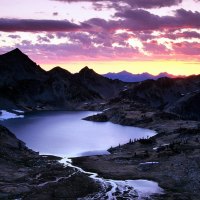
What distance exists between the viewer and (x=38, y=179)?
87938 millimetres

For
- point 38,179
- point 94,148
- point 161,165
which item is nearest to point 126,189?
point 38,179

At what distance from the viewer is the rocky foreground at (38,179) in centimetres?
7681

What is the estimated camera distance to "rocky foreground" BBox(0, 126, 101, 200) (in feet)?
252

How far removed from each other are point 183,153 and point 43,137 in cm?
8695

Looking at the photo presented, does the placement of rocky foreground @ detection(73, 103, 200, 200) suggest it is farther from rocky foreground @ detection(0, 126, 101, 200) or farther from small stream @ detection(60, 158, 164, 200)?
rocky foreground @ detection(0, 126, 101, 200)

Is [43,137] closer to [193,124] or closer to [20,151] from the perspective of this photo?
[20,151]

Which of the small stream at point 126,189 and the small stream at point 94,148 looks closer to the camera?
the small stream at point 126,189

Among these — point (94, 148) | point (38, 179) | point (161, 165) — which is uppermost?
point (161, 165)

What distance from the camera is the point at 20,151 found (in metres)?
122

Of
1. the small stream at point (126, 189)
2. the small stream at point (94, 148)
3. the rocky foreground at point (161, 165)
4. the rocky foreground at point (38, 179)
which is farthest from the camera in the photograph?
the rocky foreground at point (161, 165)

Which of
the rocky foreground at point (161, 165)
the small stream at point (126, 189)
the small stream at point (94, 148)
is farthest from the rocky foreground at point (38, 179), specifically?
the rocky foreground at point (161, 165)

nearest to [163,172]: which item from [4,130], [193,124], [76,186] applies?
[76,186]

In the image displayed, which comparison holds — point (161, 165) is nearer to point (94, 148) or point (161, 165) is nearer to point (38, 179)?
point (38, 179)

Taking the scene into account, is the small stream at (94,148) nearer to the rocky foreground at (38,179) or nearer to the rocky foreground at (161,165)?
the rocky foreground at (38,179)
